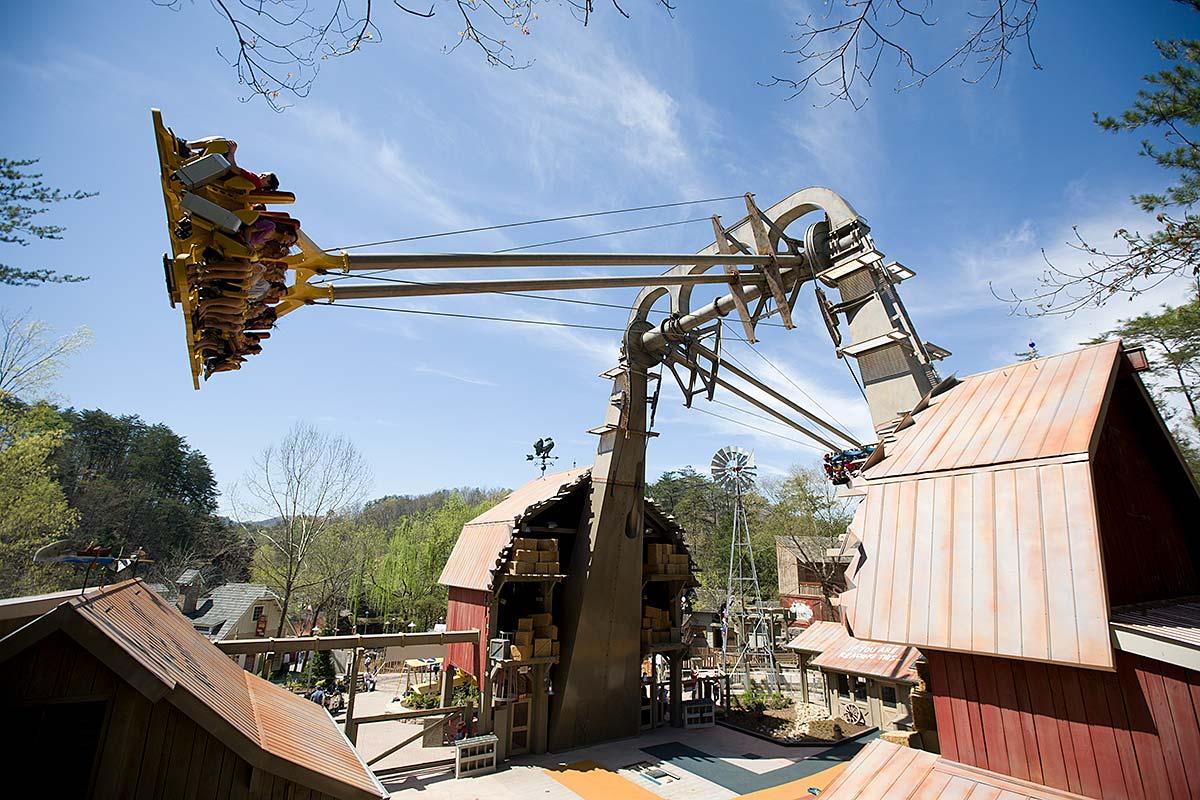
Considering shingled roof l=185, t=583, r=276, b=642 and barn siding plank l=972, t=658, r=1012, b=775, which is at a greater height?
barn siding plank l=972, t=658, r=1012, b=775

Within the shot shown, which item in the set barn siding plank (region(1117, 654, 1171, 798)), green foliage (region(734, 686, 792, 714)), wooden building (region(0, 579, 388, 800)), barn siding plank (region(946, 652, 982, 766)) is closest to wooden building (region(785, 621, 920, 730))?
green foliage (region(734, 686, 792, 714))

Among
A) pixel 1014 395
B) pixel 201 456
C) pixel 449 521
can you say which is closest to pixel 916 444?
pixel 1014 395

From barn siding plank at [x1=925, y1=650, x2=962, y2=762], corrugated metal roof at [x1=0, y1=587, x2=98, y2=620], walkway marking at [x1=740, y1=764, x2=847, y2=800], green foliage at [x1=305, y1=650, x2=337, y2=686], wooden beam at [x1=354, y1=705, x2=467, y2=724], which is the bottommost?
green foliage at [x1=305, y1=650, x2=337, y2=686]

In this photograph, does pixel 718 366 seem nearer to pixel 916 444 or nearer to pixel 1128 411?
pixel 916 444

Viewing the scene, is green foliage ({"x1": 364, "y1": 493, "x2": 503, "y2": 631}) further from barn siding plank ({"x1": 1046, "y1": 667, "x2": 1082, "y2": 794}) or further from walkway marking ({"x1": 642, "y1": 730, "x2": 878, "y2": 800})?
barn siding plank ({"x1": 1046, "y1": 667, "x2": 1082, "y2": 794})

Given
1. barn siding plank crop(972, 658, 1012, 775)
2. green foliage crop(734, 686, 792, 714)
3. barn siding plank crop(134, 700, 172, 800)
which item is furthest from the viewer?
green foliage crop(734, 686, 792, 714)

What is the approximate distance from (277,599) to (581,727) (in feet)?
85.8

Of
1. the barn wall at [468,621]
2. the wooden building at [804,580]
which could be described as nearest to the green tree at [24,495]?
the barn wall at [468,621]

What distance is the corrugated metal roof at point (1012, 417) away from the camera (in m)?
5.43

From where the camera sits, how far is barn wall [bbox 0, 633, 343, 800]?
161 inches

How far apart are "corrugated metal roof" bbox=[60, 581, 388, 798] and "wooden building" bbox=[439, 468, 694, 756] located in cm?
668

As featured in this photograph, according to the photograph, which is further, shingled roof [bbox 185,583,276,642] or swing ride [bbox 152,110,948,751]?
shingled roof [bbox 185,583,276,642]

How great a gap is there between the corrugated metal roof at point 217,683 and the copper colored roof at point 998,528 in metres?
6.07

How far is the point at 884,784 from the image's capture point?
17.9 ft
